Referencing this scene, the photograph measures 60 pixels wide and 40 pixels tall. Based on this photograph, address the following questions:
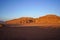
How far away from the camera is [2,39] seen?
5539 mm

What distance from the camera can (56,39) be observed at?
5.37 metres

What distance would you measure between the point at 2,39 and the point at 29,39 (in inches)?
51.4

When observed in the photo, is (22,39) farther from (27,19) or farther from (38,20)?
(27,19)

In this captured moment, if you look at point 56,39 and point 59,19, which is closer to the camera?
point 56,39

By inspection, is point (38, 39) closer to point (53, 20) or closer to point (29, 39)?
point (29, 39)

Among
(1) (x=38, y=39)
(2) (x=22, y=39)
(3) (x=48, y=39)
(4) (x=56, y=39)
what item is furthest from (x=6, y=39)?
(4) (x=56, y=39)

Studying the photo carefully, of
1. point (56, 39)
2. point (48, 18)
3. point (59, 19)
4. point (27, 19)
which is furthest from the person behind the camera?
point (27, 19)

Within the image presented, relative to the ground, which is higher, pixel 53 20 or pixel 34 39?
pixel 53 20

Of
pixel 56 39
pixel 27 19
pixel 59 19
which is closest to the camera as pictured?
pixel 56 39

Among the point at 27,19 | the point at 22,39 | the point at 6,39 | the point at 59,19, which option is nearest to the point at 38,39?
the point at 22,39

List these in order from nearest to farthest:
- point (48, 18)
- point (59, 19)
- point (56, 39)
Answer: point (56, 39) < point (59, 19) < point (48, 18)

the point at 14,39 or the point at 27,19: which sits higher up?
the point at 27,19

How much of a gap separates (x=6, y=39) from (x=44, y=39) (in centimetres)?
182

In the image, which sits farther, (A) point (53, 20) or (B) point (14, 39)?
(A) point (53, 20)
